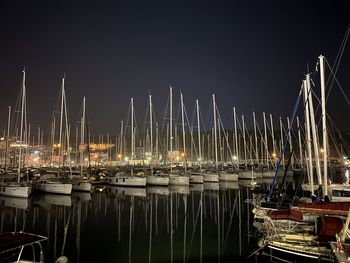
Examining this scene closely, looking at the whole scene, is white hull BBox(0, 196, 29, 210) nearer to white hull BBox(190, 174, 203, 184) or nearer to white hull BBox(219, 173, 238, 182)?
white hull BBox(190, 174, 203, 184)

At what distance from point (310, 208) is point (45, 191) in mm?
35751

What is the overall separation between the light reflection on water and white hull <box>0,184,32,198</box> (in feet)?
3.50

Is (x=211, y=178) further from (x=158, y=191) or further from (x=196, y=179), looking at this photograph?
(x=158, y=191)

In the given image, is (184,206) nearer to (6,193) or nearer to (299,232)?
(299,232)

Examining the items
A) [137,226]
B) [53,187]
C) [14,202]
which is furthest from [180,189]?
[14,202]

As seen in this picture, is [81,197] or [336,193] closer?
[336,193]

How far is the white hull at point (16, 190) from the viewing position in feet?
113

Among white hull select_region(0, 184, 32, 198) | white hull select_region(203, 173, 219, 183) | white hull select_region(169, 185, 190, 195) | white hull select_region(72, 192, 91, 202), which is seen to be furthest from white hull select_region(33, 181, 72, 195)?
white hull select_region(203, 173, 219, 183)

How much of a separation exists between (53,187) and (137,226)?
72.6ft

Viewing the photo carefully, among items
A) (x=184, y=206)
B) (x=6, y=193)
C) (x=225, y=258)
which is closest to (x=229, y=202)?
(x=184, y=206)

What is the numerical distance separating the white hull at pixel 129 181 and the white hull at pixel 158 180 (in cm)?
239

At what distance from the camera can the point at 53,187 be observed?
3812cm

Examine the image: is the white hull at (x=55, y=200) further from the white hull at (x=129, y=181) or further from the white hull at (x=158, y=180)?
the white hull at (x=158, y=180)

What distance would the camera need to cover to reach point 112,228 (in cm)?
2062
